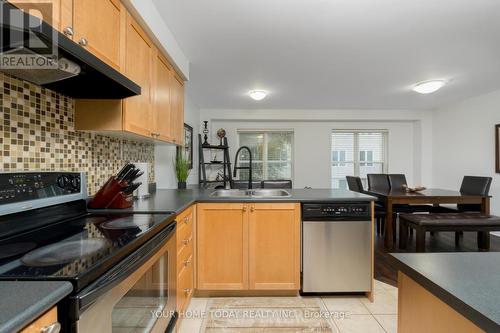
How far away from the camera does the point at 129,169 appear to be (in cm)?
162

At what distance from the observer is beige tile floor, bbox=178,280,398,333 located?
1.76 metres

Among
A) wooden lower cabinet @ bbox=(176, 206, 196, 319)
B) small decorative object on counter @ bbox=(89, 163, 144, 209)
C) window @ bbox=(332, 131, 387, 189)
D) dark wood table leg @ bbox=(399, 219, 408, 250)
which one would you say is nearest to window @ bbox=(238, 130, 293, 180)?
window @ bbox=(332, 131, 387, 189)

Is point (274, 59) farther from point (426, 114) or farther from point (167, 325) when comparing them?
point (426, 114)

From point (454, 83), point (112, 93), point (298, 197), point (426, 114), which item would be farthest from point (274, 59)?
point (426, 114)

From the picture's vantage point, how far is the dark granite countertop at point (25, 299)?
0.47 m

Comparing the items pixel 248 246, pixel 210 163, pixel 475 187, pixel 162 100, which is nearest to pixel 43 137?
pixel 162 100

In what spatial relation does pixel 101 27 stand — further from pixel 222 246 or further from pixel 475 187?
pixel 475 187

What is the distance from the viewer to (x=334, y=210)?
2.05m

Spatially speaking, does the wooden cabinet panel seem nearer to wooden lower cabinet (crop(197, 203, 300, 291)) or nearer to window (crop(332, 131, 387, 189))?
wooden lower cabinet (crop(197, 203, 300, 291))

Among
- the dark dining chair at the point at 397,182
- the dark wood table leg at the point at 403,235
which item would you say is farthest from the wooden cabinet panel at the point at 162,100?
the dark dining chair at the point at 397,182

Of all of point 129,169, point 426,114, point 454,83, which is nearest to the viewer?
point 129,169

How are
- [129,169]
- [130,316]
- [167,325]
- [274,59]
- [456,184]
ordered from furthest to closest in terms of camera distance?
[456,184] < [274,59] < [129,169] < [167,325] < [130,316]

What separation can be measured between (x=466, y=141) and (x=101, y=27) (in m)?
5.72

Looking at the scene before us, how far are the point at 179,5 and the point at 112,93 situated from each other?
89 centimetres
